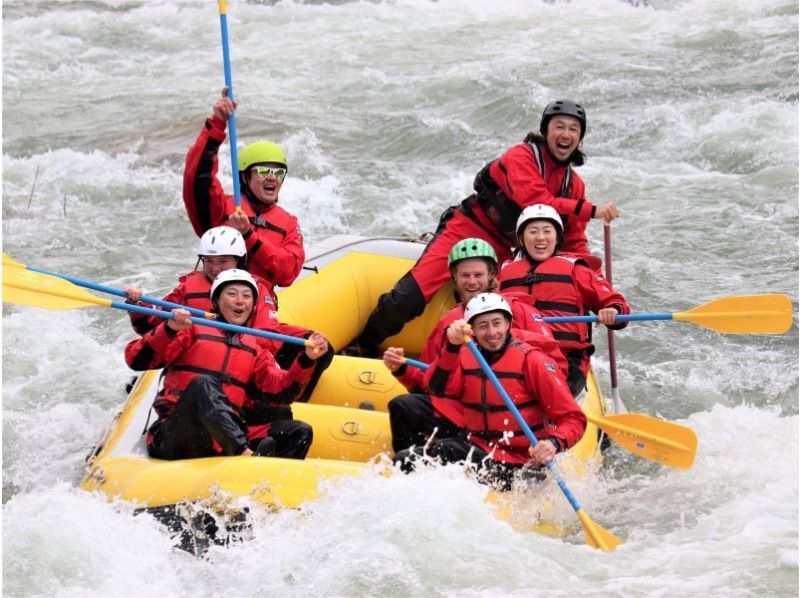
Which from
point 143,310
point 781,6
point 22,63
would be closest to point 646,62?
point 781,6

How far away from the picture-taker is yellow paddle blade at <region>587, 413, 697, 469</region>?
5773 millimetres

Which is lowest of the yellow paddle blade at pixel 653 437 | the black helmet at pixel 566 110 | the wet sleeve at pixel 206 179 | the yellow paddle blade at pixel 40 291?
the yellow paddle blade at pixel 653 437

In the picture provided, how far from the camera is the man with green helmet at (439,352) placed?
5.53 m

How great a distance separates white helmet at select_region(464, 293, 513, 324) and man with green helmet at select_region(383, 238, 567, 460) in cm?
20

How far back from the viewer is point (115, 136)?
13070 millimetres

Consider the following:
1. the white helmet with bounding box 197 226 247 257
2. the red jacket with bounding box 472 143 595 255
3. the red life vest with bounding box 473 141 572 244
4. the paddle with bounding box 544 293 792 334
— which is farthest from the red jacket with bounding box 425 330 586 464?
the red life vest with bounding box 473 141 572 244

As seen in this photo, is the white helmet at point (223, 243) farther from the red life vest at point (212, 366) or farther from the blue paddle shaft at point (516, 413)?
the blue paddle shaft at point (516, 413)

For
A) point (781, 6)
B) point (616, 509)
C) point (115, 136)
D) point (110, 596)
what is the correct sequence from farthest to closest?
point (781, 6) → point (115, 136) → point (616, 509) → point (110, 596)

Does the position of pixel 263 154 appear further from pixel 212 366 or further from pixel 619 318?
pixel 619 318

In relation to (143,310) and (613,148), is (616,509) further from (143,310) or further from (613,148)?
(613,148)

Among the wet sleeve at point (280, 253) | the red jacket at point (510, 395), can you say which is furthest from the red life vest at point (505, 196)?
the red jacket at point (510, 395)

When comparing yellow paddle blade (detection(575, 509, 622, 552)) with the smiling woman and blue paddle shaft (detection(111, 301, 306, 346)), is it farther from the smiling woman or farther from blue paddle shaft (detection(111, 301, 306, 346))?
the smiling woman

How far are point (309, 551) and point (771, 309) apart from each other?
8.92 feet

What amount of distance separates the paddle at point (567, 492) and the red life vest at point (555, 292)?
39.4 inches
